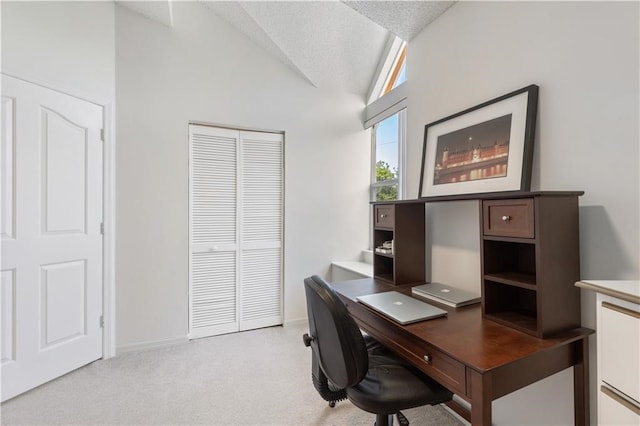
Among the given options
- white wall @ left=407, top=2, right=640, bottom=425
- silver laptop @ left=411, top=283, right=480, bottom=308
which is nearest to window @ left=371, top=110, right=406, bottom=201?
white wall @ left=407, top=2, right=640, bottom=425

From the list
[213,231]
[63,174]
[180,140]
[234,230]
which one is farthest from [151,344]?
[180,140]

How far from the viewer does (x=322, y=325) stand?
1.17 metres

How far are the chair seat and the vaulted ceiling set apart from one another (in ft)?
7.00

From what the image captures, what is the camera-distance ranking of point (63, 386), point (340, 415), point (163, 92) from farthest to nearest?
point (163, 92) → point (63, 386) → point (340, 415)

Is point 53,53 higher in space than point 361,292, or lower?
higher

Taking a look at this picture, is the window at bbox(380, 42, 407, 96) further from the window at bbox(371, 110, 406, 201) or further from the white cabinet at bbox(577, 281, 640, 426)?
the white cabinet at bbox(577, 281, 640, 426)

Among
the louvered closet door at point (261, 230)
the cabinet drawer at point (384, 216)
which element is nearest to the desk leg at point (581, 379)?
the cabinet drawer at point (384, 216)

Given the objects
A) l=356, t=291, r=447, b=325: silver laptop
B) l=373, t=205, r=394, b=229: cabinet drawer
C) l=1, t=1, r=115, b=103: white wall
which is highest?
l=1, t=1, r=115, b=103: white wall

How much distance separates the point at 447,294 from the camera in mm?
1570

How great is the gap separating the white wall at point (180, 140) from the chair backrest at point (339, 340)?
1943 millimetres

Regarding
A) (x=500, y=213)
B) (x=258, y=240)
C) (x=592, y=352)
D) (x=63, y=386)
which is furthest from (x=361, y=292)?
(x=63, y=386)

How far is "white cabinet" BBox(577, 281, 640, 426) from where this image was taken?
0.75 meters

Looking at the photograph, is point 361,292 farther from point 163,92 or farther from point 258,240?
point 163,92

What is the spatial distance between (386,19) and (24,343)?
3.26 metres
